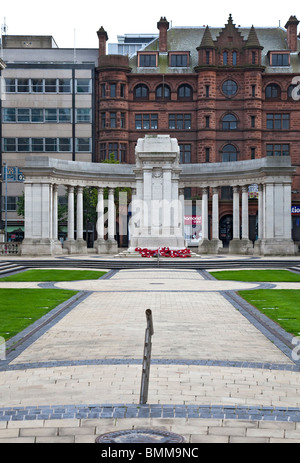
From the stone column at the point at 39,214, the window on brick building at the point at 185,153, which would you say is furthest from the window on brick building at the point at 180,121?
the stone column at the point at 39,214

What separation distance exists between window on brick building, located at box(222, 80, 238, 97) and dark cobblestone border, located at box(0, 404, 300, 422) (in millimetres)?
82626

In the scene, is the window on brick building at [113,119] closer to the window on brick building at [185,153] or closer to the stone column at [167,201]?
the window on brick building at [185,153]

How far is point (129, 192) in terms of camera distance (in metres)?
85.5

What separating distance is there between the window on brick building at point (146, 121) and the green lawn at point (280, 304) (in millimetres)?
64588

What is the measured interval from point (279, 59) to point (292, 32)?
15.6 ft

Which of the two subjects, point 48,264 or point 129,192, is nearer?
point 48,264

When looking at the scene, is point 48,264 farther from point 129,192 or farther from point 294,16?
point 294,16

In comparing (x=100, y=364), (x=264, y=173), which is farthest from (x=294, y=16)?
(x=100, y=364)

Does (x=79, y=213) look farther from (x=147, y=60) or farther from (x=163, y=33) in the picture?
(x=163, y=33)

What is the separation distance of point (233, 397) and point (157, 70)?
84.8 metres

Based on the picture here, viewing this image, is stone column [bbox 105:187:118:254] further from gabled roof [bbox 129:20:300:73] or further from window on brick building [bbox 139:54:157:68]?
window on brick building [bbox 139:54:157:68]

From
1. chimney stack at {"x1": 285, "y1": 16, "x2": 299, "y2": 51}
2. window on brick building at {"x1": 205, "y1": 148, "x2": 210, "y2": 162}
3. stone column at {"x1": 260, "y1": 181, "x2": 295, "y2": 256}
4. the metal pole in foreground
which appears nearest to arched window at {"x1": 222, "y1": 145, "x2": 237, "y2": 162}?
window on brick building at {"x1": 205, "y1": 148, "x2": 210, "y2": 162}

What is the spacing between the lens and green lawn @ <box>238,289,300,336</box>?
16797 mm

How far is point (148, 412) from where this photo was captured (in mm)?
8711
